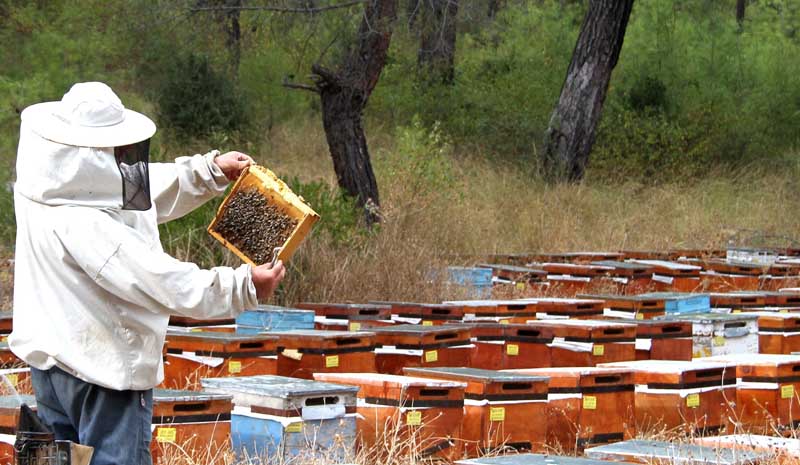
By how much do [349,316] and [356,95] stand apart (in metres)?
4.63

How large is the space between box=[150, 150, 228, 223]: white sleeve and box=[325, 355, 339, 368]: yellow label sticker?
2.36 metres

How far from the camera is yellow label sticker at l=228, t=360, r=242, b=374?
593 cm

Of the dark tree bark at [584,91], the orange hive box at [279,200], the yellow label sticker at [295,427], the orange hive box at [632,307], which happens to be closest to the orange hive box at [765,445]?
the yellow label sticker at [295,427]

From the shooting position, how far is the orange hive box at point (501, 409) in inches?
217

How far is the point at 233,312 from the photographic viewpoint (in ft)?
11.3

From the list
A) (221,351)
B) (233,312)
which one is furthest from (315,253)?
(233,312)

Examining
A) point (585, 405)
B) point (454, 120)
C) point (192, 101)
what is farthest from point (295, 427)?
point (454, 120)

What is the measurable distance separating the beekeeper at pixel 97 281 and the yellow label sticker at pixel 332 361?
2.76 meters

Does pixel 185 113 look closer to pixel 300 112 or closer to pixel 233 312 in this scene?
pixel 300 112

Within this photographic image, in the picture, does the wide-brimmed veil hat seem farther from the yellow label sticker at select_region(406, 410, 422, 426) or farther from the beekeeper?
the yellow label sticker at select_region(406, 410, 422, 426)

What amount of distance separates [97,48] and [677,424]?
13329 mm

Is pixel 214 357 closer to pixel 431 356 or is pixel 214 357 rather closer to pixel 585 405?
pixel 431 356

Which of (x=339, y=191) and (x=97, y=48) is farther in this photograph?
(x=97, y=48)

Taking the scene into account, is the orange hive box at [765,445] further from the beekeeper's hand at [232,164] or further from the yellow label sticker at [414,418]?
the beekeeper's hand at [232,164]
